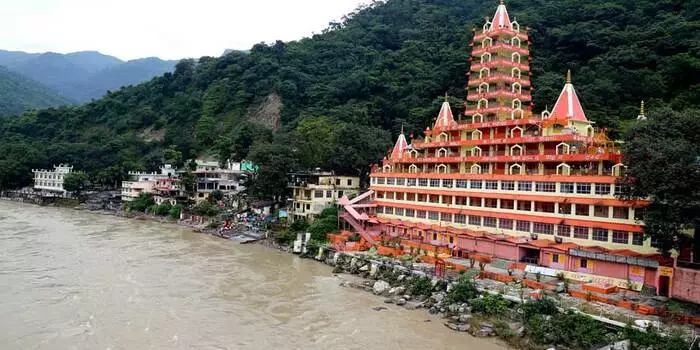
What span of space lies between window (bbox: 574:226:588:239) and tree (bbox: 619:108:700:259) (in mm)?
4039

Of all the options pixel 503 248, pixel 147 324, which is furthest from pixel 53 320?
pixel 503 248

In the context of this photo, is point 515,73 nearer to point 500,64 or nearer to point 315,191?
point 500,64

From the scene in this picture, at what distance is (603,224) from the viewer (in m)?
26.3

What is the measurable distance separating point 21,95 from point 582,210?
176992 millimetres

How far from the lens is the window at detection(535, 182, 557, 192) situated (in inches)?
1143

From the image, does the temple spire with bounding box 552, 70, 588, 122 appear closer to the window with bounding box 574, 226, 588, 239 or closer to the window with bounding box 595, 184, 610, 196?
the window with bounding box 595, 184, 610, 196

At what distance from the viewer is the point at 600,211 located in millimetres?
26656

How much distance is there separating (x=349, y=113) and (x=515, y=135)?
37.8 m

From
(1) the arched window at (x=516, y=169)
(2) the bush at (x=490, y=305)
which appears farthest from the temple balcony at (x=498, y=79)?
(2) the bush at (x=490, y=305)

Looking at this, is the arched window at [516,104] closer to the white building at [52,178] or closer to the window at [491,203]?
the window at [491,203]

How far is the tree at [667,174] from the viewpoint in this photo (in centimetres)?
2050

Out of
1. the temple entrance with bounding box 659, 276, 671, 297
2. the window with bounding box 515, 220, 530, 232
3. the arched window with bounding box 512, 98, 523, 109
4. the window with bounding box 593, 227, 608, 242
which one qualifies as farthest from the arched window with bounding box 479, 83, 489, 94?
the temple entrance with bounding box 659, 276, 671, 297

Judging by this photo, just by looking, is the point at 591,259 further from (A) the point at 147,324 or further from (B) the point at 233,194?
(B) the point at 233,194

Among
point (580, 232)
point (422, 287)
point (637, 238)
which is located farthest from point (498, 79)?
point (422, 287)
